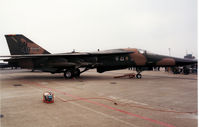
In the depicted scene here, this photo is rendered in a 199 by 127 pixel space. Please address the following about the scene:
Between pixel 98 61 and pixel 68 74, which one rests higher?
pixel 98 61

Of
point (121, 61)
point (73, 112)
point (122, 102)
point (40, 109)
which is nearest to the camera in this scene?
point (73, 112)

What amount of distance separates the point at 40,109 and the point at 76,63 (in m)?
9.40

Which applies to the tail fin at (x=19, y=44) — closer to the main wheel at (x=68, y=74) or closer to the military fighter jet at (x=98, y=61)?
the military fighter jet at (x=98, y=61)

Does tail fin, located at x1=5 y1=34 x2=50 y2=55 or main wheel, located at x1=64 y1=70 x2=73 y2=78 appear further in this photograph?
tail fin, located at x1=5 y1=34 x2=50 y2=55

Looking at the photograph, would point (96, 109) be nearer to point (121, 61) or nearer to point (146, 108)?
point (146, 108)

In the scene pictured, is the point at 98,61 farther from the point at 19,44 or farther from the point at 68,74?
the point at 19,44

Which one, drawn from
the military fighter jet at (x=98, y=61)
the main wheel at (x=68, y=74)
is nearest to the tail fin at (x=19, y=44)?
the military fighter jet at (x=98, y=61)

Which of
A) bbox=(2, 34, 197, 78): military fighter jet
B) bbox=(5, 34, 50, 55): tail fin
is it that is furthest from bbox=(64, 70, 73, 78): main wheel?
bbox=(5, 34, 50, 55): tail fin

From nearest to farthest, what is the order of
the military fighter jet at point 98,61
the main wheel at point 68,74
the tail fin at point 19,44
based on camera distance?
1. the military fighter jet at point 98,61
2. the main wheel at point 68,74
3. the tail fin at point 19,44

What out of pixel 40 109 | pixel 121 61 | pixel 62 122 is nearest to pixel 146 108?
pixel 62 122

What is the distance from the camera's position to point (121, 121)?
3949mm

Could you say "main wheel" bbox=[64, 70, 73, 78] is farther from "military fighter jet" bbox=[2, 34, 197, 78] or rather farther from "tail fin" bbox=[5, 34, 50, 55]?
"tail fin" bbox=[5, 34, 50, 55]

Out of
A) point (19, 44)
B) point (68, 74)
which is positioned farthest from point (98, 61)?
point (19, 44)

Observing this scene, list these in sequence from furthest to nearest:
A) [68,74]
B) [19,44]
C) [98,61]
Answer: [19,44] < [68,74] < [98,61]
